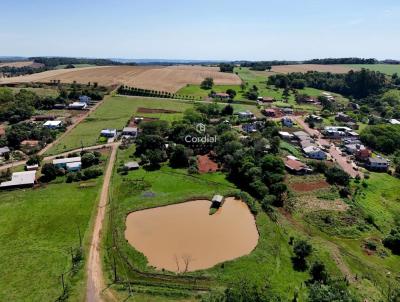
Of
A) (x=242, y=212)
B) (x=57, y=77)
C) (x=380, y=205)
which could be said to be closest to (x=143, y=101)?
(x=57, y=77)

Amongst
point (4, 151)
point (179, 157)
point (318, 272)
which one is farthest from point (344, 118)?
point (4, 151)

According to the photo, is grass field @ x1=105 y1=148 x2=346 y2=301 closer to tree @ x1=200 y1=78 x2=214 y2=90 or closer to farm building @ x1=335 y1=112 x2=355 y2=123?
farm building @ x1=335 y1=112 x2=355 y2=123

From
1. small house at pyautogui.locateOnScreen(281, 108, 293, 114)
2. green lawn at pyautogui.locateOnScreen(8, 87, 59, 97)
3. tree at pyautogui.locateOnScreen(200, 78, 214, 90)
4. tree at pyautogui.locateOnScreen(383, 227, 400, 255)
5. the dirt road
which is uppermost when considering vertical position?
tree at pyautogui.locateOnScreen(200, 78, 214, 90)

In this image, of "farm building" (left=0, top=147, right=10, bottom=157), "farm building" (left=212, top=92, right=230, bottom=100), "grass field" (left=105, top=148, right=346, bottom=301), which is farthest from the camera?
"farm building" (left=212, top=92, right=230, bottom=100)

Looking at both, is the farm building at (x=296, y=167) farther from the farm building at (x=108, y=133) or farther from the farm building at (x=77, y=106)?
the farm building at (x=77, y=106)

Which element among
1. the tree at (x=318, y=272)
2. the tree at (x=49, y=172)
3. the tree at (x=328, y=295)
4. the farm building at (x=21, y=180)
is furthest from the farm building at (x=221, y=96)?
the tree at (x=328, y=295)

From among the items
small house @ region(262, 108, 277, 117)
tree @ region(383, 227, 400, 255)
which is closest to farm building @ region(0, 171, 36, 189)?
tree @ region(383, 227, 400, 255)
